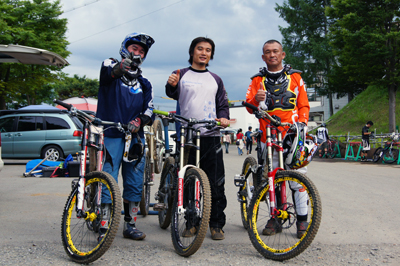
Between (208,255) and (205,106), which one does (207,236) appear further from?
(205,106)

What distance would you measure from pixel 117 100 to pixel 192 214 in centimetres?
136

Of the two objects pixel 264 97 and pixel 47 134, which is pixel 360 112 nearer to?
pixel 47 134

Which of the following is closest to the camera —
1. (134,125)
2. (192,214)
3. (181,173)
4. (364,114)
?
(192,214)

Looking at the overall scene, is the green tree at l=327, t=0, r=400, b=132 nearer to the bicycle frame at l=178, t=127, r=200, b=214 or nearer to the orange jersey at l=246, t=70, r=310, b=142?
the orange jersey at l=246, t=70, r=310, b=142

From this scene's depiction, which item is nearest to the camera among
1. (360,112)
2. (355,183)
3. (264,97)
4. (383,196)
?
(264,97)

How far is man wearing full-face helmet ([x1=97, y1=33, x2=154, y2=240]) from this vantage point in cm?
392

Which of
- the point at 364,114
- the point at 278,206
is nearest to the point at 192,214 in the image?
the point at 278,206

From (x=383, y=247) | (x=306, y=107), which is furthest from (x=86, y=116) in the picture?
(x=383, y=247)

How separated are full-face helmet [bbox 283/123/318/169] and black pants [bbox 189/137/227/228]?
76 centimetres

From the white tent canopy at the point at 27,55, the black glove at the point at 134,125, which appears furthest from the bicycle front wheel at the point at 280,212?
the white tent canopy at the point at 27,55

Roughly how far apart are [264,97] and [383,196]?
442 centimetres

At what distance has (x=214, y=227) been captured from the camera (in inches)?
165

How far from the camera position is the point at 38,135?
1469 centimetres

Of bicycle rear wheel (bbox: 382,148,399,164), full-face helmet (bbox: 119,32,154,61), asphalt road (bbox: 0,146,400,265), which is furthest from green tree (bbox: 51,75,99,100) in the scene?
full-face helmet (bbox: 119,32,154,61)
